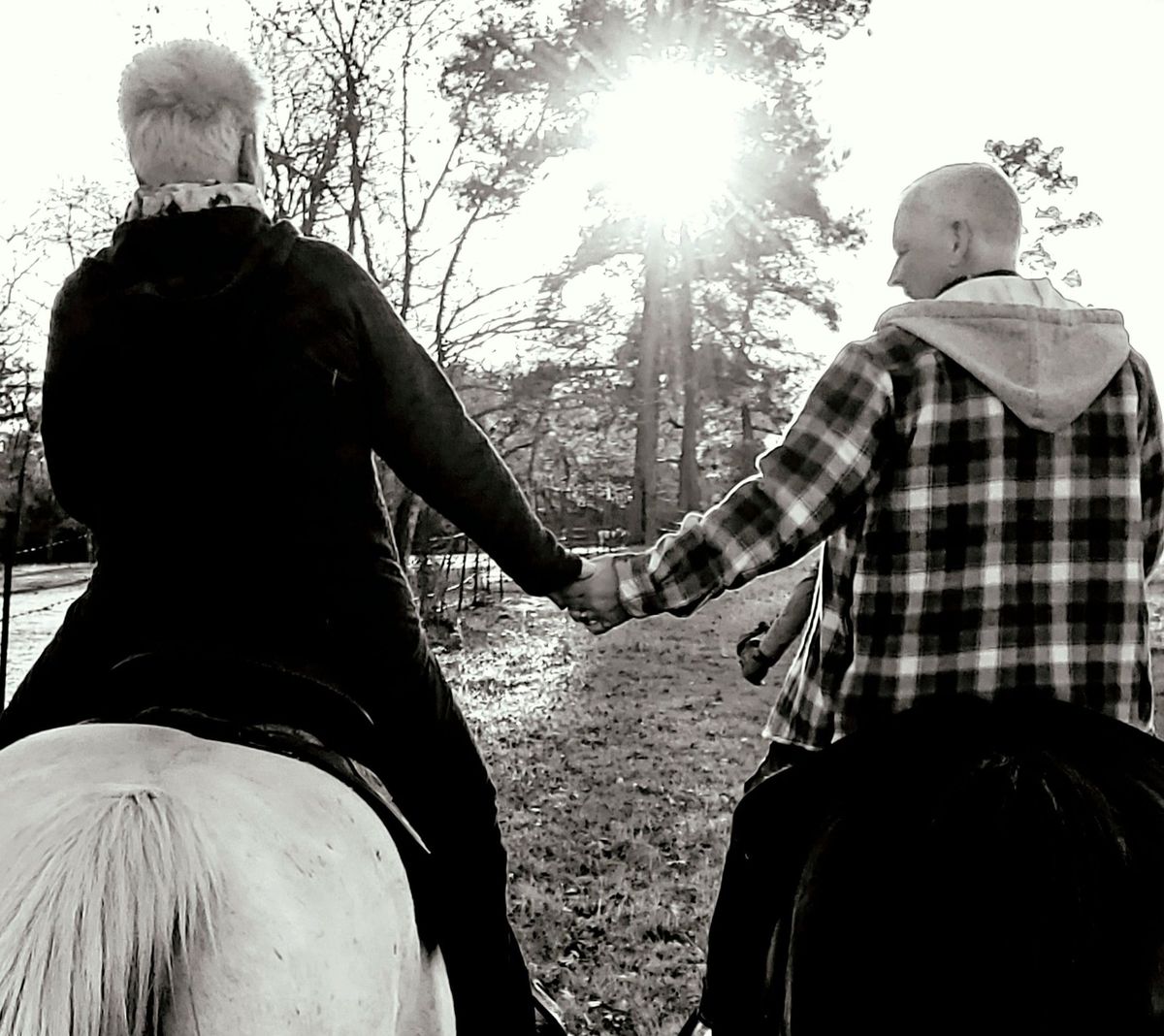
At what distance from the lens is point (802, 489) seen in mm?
2322

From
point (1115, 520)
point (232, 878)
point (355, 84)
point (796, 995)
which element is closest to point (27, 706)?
point (232, 878)

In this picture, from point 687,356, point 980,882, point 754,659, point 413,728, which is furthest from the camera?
point 687,356

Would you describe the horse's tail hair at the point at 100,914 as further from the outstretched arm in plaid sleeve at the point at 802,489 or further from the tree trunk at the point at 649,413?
the tree trunk at the point at 649,413

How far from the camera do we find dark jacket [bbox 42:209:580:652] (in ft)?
6.63

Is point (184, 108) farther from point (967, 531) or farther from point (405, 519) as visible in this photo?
point (405, 519)

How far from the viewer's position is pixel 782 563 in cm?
245

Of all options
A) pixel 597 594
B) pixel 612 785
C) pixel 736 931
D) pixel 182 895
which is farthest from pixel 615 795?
pixel 182 895

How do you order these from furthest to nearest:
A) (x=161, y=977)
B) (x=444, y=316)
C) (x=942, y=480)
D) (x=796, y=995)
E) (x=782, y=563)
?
(x=444, y=316)
(x=782, y=563)
(x=942, y=480)
(x=796, y=995)
(x=161, y=977)

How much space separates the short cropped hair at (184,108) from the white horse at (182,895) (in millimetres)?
1043

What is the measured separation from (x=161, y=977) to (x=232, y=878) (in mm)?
142

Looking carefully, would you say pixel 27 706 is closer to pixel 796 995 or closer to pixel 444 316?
pixel 796 995

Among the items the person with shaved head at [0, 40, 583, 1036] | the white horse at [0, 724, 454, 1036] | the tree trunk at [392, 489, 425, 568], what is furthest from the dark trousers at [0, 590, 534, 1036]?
the tree trunk at [392, 489, 425, 568]

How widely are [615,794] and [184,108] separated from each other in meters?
6.26

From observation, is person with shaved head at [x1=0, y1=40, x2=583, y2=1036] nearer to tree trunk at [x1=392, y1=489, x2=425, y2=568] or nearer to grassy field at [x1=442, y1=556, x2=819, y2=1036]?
grassy field at [x1=442, y1=556, x2=819, y2=1036]
